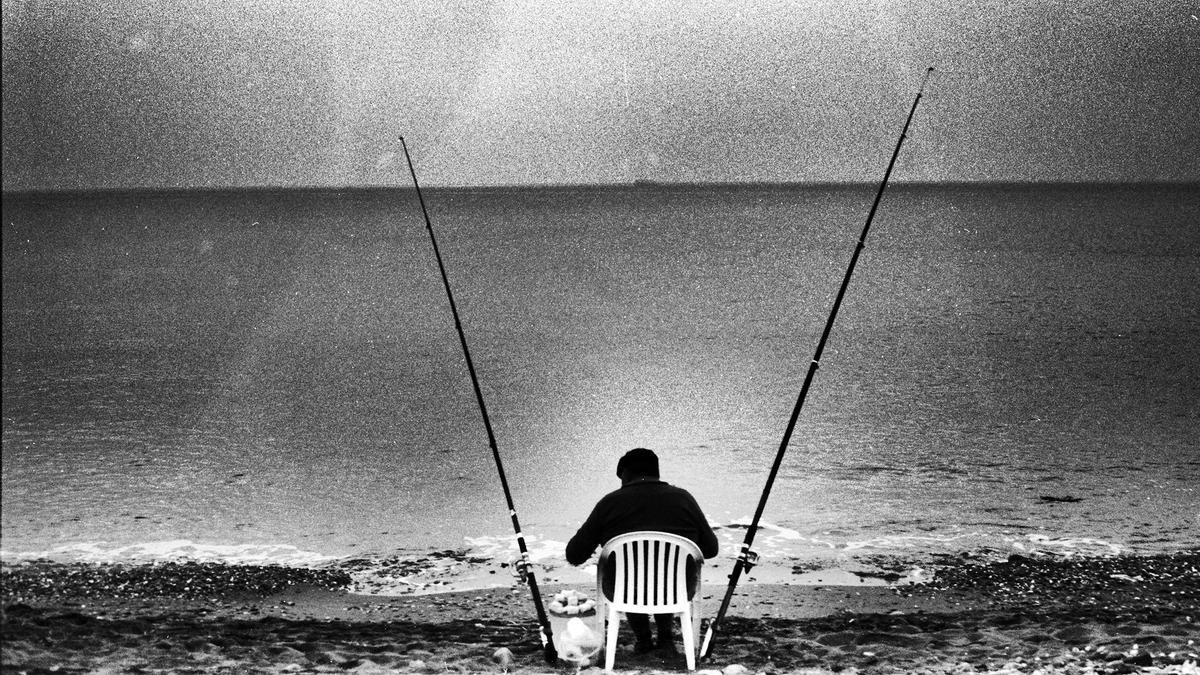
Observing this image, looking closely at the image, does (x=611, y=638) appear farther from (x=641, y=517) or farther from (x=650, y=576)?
(x=641, y=517)

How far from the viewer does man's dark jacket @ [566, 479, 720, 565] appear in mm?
3645

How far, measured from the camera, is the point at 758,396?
14.8 m

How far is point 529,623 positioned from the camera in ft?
15.7

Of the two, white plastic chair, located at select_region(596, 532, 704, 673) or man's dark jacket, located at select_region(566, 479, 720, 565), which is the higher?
man's dark jacket, located at select_region(566, 479, 720, 565)

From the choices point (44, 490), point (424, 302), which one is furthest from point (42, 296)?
point (44, 490)

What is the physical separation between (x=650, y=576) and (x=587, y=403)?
10.9m

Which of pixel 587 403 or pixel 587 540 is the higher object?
pixel 587 403

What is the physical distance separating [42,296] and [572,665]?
36.0 metres

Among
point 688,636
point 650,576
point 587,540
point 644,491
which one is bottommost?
point 688,636

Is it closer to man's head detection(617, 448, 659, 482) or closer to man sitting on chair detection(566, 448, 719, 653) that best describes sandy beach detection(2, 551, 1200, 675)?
man sitting on chair detection(566, 448, 719, 653)

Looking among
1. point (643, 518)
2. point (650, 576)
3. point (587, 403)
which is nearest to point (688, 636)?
point (650, 576)

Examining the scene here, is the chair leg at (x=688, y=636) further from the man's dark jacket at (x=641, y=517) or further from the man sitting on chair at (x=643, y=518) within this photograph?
the man's dark jacket at (x=641, y=517)

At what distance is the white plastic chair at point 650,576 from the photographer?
3527mm

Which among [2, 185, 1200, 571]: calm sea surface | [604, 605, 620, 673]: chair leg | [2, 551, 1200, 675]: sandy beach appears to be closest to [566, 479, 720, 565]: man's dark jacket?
[604, 605, 620, 673]: chair leg
